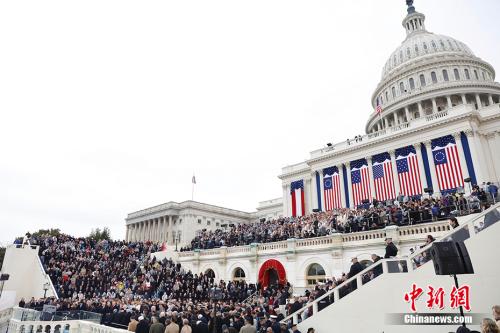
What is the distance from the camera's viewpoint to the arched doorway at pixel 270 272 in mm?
26570

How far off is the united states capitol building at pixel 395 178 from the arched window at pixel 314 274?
0.08 metres

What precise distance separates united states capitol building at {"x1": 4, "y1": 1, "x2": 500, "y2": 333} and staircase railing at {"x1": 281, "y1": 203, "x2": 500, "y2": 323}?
6cm

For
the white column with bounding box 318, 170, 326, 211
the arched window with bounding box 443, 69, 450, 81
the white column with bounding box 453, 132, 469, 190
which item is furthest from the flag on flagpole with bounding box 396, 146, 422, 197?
the arched window with bounding box 443, 69, 450, 81

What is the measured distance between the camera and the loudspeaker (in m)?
8.18

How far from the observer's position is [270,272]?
91.9 feet

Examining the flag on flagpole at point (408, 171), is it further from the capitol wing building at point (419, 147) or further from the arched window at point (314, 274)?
the arched window at point (314, 274)

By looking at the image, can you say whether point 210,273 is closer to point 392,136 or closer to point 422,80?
point 392,136

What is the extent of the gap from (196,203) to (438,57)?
6493cm

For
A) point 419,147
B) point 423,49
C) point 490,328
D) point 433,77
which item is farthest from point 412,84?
point 490,328

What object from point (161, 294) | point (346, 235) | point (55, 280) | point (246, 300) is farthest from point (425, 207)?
point (55, 280)

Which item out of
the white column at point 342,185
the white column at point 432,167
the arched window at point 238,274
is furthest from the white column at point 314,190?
the arched window at point 238,274

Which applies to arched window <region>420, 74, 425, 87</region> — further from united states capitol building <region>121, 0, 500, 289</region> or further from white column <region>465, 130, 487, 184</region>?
white column <region>465, 130, 487, 184</region>

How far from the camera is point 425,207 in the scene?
21.4m

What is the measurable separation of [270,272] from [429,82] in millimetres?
53717
